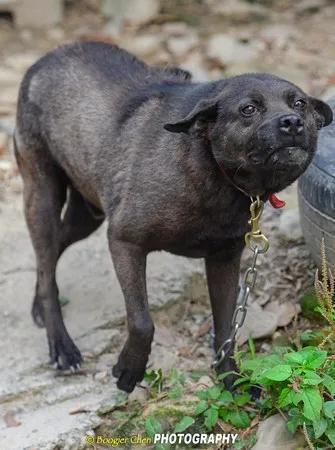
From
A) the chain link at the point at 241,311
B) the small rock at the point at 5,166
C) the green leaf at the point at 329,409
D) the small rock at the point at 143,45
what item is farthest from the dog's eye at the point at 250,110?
the small rock at the point at 143,45

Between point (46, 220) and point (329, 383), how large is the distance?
77.3 inches

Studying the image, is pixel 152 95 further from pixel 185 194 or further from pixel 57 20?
pixel 57 20

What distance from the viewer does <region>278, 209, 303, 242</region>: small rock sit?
5.61m

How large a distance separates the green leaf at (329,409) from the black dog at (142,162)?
2.84 ft

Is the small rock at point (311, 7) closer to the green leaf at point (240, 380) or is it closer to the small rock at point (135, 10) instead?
the small rock at point (135, 10)

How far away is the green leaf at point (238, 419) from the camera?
4.37m

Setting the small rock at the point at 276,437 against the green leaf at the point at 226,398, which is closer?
the small rock at the point at 276,437

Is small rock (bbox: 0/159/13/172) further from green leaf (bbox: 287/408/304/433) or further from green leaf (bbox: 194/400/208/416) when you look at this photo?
green leaf (bbox: 287/408/304/433)

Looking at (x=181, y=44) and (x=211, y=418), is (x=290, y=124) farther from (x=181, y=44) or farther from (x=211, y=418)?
(x=181, y=44)

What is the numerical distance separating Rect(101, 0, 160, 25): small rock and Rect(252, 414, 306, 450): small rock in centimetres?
608

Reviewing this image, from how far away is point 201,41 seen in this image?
909cm

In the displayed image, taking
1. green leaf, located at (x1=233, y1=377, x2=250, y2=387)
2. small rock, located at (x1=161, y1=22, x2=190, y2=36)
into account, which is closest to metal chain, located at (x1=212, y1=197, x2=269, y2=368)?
green leaf, located at (x1=233, y1=377, x2=250, y2=387)

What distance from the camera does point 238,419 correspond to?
438cm

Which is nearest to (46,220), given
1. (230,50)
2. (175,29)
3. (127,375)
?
(127,375)
